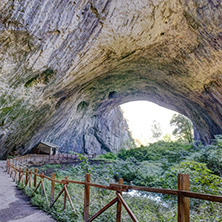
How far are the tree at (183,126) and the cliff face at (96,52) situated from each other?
1231 centimetres

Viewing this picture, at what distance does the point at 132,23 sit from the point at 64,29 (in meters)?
4.09

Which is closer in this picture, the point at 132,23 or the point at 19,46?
the point at 19,46

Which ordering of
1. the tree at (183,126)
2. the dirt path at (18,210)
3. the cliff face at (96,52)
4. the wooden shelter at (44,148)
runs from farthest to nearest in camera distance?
the tree at (183,126) < the wooden shelter at (44,148) < the cliff face at (96,52) < the dirt path at (18,210)

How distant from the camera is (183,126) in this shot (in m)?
31.7

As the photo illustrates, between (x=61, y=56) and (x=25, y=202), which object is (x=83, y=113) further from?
(x=25, y=202)

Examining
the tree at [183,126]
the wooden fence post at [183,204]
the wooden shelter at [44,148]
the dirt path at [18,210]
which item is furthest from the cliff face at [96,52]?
the tree at [183,126]

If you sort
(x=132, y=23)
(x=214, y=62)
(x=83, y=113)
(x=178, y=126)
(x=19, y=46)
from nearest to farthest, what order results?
(x=19, y=46) → (x=132, y=23) → (x=214, y=62) → (x=83, y=113) → (x=178, y=126)

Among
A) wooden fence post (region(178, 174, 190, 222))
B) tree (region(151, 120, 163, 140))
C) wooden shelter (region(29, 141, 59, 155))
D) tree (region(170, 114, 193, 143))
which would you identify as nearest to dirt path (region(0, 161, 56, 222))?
wooden fence post (region(178, 174, 190, 222))

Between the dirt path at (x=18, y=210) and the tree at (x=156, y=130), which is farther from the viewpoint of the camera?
the tree at (x=156, y=130)

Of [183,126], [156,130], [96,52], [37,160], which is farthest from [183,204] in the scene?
[156,130]

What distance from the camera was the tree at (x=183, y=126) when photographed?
31469 mm

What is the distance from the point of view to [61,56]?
436 inches

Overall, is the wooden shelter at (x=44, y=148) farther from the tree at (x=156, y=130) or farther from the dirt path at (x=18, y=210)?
the tree at (x=156, y=130)

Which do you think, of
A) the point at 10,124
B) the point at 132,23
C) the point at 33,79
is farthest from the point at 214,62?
the point at 10,124
